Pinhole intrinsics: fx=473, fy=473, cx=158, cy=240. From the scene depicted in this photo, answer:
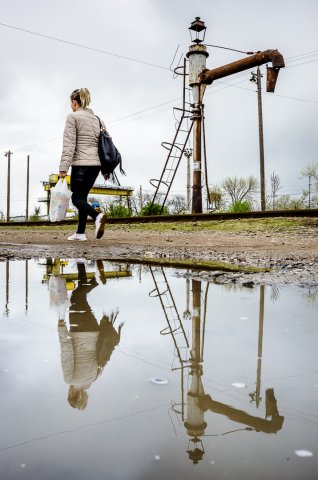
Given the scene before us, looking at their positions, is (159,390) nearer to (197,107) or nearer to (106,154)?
(106,154)

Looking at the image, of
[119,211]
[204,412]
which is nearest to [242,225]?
[119,211]

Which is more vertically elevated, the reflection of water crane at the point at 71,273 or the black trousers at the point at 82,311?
the reflection of water crane at the point at 71,273

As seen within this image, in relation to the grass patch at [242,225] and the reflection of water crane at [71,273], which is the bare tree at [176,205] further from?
the reflection of water crane at [71,273]

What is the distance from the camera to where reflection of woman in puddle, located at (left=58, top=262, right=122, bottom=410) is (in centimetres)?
142

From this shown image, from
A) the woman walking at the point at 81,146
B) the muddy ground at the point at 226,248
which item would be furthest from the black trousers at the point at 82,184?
Result: the muddy ground at the point at 226,248

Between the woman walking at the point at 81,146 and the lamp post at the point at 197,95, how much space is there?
25.6ft

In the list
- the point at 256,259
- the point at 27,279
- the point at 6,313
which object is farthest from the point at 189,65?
the point at 6,313

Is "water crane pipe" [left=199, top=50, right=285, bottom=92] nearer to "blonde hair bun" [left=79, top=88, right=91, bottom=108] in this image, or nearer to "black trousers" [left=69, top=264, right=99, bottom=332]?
"blonde hair bun" [left=79, top=88, right=91, bottom=108]

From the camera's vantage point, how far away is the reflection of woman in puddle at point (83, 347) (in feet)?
4.67

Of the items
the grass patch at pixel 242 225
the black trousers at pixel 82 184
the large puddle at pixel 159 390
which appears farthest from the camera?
the grass patch at pixel 242 225

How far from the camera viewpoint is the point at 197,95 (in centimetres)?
1532

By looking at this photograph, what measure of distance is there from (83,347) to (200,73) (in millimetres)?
14866

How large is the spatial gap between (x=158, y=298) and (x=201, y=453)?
1984mm

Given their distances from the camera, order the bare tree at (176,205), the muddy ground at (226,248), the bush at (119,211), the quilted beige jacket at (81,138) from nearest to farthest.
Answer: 1. the muddy ground at (226,248)
2. the quilted beige jacket at (81,138)
3. the bush at (119,211)
4. the bare tree at (176,205)
